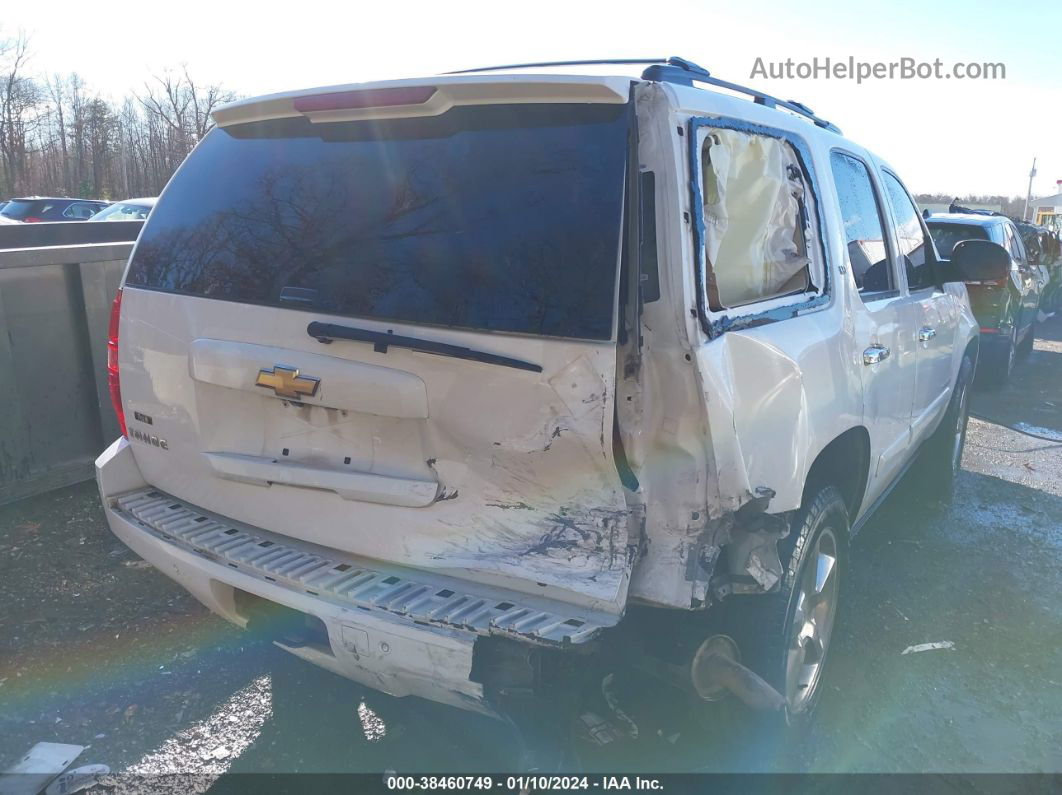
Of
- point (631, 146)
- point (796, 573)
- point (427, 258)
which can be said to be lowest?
point (796, 573)

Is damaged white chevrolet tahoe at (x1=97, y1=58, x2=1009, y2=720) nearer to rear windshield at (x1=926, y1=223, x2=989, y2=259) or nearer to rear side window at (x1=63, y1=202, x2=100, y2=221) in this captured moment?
rear windshield at (x1=926, y1=223, x2=989, y2=259)

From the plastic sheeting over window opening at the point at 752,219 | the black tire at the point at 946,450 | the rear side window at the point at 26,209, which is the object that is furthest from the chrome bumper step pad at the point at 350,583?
the rear side window at the point at 26,209

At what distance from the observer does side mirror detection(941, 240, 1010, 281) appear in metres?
4.45

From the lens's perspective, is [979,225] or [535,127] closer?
[535,127]

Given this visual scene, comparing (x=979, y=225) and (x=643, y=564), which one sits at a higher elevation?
(x=979, y=225)

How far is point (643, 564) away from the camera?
207 centimetres

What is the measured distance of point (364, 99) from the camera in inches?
90.8

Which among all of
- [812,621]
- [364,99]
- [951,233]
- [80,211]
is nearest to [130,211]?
[80,211]

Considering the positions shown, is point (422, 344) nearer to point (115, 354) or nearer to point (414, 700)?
point (414, 700)

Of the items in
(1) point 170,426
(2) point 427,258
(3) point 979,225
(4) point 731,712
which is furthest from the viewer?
(3) point 979,225

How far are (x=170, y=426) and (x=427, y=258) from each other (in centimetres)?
114

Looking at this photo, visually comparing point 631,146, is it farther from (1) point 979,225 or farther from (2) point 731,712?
(1) point 979,225

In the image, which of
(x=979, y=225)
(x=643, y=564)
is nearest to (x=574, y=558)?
(x=643, y=564)

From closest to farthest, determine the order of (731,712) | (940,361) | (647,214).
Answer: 1. (647,214)
2. (731,712)
3. (940,361)
